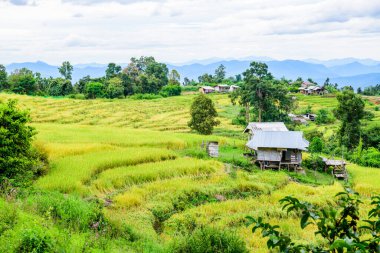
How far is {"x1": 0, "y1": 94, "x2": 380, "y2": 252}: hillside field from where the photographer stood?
28.7 ft

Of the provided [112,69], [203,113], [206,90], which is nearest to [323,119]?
[203,113]

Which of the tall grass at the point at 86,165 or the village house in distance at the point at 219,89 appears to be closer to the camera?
the tall grass at the point at 86,165

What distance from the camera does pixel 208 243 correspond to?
26.7 feet

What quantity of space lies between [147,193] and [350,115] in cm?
2435

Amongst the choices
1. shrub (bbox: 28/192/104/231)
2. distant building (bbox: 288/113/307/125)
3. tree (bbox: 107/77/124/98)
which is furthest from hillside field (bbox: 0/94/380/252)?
tree (bbox: 107/77/124/98)

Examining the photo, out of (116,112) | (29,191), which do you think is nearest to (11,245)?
(29,191)

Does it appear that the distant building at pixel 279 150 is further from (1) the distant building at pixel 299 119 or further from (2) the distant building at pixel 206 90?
(2) the distant building at pixel 206 90

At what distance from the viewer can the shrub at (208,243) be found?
26.6 ft

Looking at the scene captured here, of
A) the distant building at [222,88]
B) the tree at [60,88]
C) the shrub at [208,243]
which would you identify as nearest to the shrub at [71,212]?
the shrub at [208,243]

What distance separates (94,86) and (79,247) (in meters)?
61.9

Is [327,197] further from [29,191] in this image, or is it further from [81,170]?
[29,191]

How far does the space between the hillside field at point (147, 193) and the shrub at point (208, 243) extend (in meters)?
0.42

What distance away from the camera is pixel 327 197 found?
643 inches

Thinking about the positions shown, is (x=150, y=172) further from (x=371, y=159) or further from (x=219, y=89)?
(x=219, y=89)
